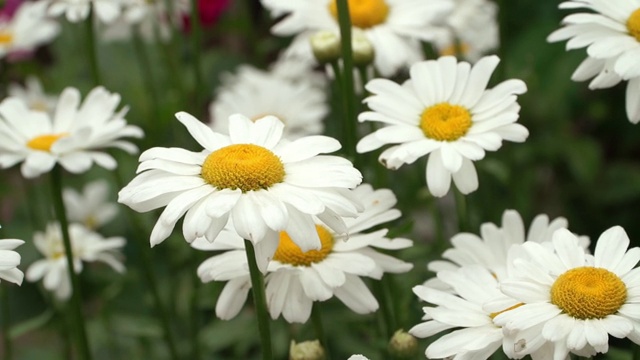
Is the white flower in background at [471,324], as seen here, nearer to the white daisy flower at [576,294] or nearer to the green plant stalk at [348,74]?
the white daisy flower at [576,294]

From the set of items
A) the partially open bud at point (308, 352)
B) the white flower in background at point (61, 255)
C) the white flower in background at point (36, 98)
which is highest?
the white flower in background at point (36, 98)

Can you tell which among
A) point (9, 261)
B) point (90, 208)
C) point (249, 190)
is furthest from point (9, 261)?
point (90, 208)

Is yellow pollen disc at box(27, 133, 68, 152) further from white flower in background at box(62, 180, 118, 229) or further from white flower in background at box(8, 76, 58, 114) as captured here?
white flower in background at box(8, 76, 58, 114)

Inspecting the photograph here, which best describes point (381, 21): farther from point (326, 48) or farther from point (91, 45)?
point (91, 45)

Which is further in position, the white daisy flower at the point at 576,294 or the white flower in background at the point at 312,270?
the white flower in background at the point at 312,270

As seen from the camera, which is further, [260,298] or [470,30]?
[470,30]

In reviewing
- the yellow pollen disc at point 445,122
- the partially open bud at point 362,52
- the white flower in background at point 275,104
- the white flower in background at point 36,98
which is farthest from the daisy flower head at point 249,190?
the white flower in background at point 36,98

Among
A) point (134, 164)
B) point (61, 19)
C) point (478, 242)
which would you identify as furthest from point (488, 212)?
point (61, 19)
